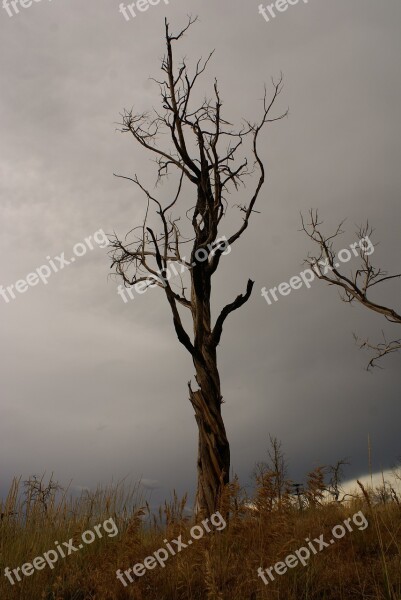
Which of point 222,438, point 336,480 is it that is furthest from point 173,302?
point 336,480

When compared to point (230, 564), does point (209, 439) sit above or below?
above

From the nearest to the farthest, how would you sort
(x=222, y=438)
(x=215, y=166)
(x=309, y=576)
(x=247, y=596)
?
(x=247, y=596) → (x=309, y=576) → (x=222, y=438) → (x=215, y=166)

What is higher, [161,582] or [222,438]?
[222,438]

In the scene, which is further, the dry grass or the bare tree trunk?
the bare tree trunk

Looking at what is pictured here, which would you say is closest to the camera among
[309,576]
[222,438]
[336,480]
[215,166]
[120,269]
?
[309,576]

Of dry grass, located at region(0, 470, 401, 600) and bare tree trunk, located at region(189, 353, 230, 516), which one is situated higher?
bare tree trunk, located at region(189, 353, 230, 516)

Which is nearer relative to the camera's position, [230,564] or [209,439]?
[230,564]

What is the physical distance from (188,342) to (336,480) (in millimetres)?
21599

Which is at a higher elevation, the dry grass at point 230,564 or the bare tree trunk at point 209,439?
the bare tree trunk at point 209,439

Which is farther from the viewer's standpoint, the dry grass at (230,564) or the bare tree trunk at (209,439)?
the bare tree trunk at (209,439)

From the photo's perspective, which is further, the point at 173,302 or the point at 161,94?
the point at 161,94

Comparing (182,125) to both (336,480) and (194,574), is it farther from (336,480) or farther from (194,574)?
(336,480)

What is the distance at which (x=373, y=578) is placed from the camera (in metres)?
4.52

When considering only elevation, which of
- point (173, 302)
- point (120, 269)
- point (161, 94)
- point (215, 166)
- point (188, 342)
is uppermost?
point (161, 94)
